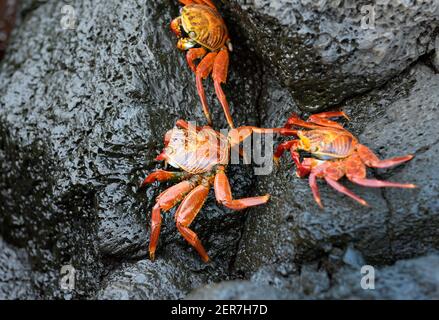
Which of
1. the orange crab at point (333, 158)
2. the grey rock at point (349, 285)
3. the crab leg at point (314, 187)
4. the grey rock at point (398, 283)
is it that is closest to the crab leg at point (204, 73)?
the orange crab at point (333, 158)

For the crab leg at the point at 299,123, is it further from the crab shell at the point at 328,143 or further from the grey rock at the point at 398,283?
the grey rock at the point at 398,283

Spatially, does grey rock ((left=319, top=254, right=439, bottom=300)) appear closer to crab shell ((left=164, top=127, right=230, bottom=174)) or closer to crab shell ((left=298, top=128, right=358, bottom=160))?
crab shell ((left=298, top=128, right=358, bottom=160))

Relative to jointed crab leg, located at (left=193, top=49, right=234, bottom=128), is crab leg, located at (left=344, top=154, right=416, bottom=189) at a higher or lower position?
lower

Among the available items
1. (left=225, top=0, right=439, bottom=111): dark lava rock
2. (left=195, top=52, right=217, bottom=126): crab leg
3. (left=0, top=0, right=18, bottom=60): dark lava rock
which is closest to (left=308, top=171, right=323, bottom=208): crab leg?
(left=225, top=0, right=439, bottom=111): dark lava rock

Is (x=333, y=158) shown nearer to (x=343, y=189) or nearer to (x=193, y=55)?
(x=343, y=189)

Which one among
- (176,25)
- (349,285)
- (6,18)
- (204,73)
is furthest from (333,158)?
(6,18)

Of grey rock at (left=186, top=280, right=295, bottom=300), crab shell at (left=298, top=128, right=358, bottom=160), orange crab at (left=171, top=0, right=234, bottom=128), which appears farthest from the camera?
orange crab at (left=171, top=0, right=234, bottom=128)

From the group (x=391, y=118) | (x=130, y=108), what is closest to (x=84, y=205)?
(x=130, y=108)
